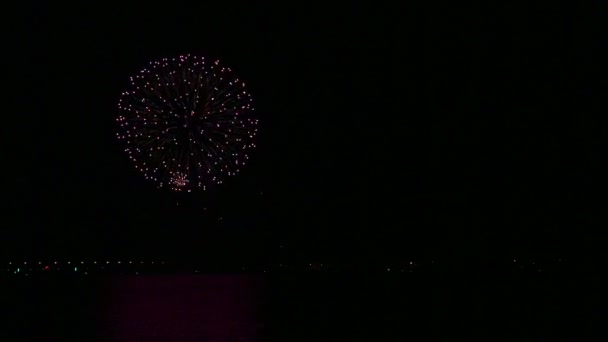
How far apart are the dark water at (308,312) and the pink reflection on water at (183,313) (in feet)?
0.05

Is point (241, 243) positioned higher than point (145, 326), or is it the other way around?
point (241, 243)

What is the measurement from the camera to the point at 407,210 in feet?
166

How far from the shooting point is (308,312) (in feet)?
51.3

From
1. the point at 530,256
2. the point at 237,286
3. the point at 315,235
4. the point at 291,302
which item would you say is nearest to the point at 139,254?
the point at 315,235

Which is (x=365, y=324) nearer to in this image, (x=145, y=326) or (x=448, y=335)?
(x=448, y=335)

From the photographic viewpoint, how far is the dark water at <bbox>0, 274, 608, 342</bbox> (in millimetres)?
12235

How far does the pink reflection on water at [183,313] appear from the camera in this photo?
40.2 feet

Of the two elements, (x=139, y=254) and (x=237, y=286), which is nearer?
(x=237, y=286)

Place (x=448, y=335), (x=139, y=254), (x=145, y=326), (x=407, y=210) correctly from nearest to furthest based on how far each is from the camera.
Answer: (x=448, y=335) < (x=145, y=326) < (x=139, y=254) < (x=407, y=210)

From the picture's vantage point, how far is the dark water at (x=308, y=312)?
12.2 meters

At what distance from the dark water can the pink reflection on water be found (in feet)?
0.05

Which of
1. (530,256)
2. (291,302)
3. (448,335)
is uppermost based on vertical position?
(530,256)

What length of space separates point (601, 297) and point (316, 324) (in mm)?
6624

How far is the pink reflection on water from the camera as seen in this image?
482 inches
